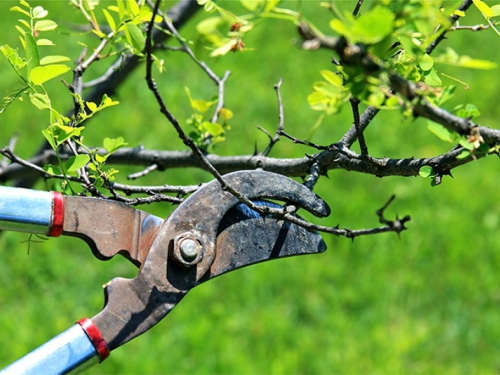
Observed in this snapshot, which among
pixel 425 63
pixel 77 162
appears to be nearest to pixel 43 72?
pixel 77 162

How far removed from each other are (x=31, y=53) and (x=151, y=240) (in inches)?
17.8

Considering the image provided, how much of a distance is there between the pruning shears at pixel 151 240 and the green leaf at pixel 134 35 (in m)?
0.31

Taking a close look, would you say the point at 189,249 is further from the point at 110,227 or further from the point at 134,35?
the point at 134,35

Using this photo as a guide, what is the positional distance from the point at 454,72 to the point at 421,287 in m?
2.95

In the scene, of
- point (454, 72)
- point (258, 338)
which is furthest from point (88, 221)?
point (454, 72)

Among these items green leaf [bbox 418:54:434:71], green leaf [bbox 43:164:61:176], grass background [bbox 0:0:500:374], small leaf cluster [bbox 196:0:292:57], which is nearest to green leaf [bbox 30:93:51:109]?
green leaf [bbox 43:164:61:176]

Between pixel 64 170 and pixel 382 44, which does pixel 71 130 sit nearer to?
pixel 64 170

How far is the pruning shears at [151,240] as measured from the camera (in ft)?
4.45

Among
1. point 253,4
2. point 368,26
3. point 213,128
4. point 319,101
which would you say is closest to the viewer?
point 368,26

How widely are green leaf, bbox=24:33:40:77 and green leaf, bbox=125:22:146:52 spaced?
17 cm

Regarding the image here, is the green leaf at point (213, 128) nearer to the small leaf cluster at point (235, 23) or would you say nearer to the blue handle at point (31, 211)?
the blue handle at point (31, 211)

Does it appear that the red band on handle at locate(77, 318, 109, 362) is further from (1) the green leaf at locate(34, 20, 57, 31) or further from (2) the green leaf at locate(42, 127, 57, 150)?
(1) the green leaf at locate(34, 20, 57, 31)

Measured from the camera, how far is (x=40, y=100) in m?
1.29

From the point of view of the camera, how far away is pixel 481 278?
4.21m
